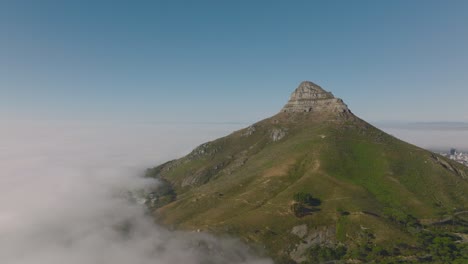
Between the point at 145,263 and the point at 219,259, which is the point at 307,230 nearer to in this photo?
the point at 219,259

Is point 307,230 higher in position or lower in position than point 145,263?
higher

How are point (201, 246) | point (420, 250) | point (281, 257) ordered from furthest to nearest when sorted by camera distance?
point (201, 246)
point (281, 257)
point (420, 250)

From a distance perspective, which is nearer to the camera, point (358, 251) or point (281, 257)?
point (358, 251)

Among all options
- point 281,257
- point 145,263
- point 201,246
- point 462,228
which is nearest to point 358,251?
point 281,257

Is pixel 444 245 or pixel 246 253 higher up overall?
pixel 444 245

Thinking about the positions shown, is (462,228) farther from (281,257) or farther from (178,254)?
(178,254)

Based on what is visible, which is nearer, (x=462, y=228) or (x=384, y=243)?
(x=384, y=243)

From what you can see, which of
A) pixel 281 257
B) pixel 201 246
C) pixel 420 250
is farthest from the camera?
pixel 201 246

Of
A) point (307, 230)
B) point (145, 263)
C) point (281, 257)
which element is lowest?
point (145, 263)

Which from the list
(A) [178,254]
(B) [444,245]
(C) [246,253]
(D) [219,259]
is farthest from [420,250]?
(A) [178,254]
